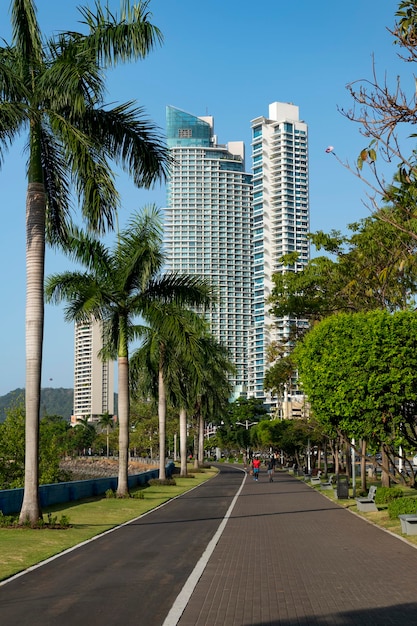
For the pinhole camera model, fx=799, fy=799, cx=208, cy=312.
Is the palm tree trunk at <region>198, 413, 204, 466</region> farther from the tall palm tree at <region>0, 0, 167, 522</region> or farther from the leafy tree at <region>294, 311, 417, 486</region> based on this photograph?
the tall palm tree at <region>0, 0, 167, 522</region>

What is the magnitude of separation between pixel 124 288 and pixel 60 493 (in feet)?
29.5

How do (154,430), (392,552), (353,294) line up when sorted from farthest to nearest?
(154,430), (353,294), (392,552)

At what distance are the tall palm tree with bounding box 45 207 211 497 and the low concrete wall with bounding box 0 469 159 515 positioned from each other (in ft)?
5.32

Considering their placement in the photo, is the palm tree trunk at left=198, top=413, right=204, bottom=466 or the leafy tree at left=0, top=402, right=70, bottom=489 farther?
the palm tree trunk at left=198, top=413, right=204, bottom=466

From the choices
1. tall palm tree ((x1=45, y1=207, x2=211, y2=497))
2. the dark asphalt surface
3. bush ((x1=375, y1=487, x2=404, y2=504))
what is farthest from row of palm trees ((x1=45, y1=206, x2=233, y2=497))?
the dark asphalt surface

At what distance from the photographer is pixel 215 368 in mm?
66938

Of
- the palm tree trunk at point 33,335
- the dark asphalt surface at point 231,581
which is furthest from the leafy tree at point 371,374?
the palm tree trunk at point 33,335

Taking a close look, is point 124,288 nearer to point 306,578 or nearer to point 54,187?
point 54,187

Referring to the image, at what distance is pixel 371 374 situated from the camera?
2567cm

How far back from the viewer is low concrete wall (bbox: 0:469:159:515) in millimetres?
24750

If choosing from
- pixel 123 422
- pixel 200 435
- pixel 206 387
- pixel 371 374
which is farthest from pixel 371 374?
pixel 200 435

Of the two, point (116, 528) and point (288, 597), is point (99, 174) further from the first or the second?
point (288, 597)

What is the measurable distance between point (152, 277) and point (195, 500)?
9968 mm

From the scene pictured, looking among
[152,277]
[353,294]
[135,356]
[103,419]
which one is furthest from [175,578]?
[103,419]
